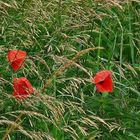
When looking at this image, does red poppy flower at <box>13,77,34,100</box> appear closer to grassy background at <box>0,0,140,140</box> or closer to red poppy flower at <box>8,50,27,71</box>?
grassy background at <box>0,0,140,140</box>

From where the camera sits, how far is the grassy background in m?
2.64

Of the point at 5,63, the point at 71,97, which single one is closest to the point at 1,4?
the point at 5,63

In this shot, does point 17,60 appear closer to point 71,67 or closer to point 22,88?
point 22,88

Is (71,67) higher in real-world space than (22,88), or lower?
lower

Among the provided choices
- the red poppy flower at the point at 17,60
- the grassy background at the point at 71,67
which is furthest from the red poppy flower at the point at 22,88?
the red poppy flower at the point at 17,60

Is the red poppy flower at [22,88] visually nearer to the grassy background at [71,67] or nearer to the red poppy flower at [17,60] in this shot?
the grassy background at [71,67]

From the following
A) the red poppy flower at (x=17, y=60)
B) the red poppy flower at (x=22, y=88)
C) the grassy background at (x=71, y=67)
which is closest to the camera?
the red poppy flower at (x=22, y=88)

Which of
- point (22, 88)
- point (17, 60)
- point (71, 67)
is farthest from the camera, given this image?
point (71, 67)

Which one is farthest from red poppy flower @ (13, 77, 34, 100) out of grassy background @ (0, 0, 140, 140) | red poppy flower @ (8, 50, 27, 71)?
red poppy flower @ (8, 50, 27, 71)

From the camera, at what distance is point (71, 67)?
315cm

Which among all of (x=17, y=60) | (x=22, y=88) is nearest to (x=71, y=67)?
(x=17, y=60)

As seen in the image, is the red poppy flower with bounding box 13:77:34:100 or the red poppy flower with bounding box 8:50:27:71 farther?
the red poppy flower with bounding box 8:50:27:71

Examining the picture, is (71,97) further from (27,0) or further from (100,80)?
(27,0)

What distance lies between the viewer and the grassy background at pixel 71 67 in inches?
104
